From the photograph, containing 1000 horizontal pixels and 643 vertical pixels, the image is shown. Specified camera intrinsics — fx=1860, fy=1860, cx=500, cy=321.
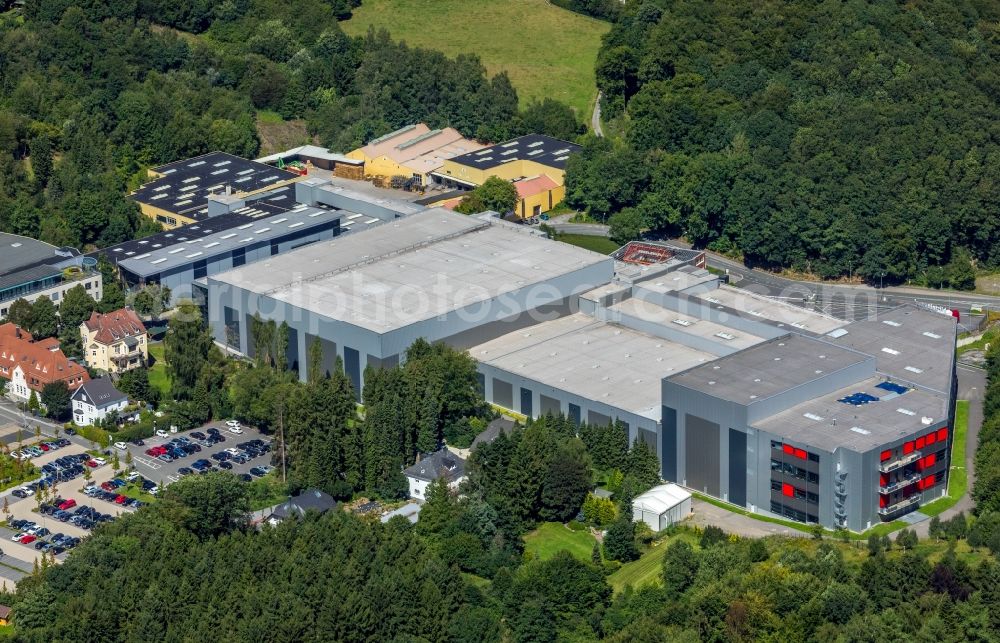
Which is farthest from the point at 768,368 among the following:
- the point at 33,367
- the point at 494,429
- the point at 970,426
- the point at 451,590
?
the point at 33,367

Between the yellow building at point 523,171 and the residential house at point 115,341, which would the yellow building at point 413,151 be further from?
the residential house at point 115,341

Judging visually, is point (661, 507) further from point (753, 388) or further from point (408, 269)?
point (408, 269)

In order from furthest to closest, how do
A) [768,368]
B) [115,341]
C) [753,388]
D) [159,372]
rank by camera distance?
[159,372]
[115,341]
[768,368]
[753,388]

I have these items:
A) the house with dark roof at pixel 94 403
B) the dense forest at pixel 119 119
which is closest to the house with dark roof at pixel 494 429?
the house with dark roof at pixel 94 403

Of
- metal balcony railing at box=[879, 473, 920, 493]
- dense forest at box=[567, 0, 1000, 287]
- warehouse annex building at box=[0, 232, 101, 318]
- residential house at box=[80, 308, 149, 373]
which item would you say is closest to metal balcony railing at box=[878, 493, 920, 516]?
metal balcony railing at box=[879, 473, 920, 493]

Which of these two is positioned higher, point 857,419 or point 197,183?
point 197,183

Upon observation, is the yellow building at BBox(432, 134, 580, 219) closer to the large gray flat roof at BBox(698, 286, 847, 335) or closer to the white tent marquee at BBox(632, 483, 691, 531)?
the large gray flat roof at BBox(698, 286, 847, 335)

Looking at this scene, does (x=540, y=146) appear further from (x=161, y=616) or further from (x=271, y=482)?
(x=161, y=616)
